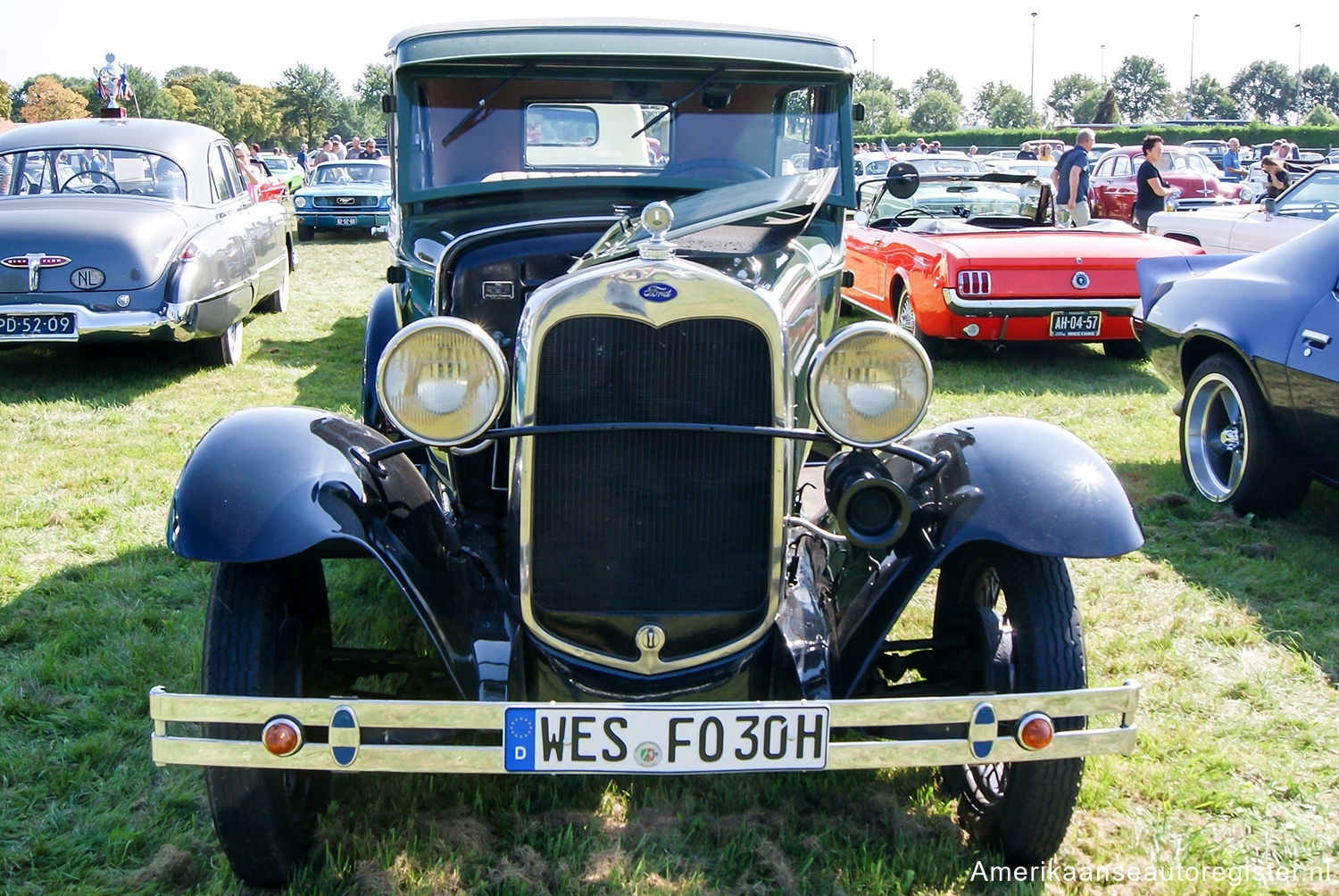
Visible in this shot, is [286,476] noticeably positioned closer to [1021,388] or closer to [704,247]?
[704,247]

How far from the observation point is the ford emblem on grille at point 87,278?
6594 millimetres

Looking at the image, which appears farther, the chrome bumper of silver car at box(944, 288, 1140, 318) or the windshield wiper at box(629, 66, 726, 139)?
the chrome bumper of silver car at box(944, 288, 1140, 318)

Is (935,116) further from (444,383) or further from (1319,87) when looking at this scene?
(444,383)

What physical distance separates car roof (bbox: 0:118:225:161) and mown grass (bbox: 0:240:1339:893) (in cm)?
357

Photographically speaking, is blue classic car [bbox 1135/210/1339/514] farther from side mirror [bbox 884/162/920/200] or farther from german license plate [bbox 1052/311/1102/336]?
german license plate [bbox 1052/311/1102/336]

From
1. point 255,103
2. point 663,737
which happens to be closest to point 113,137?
point 663,737

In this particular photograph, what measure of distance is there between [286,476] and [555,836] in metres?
1.08

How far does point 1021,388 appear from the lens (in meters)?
7.30

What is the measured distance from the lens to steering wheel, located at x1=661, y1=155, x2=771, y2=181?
3678mm

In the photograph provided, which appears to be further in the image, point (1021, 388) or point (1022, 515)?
point (1021, 388)

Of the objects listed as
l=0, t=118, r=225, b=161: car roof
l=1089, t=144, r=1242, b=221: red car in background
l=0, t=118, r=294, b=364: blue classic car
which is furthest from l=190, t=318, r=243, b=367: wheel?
l=1089, t=144, r=1242, b=221: red car in background

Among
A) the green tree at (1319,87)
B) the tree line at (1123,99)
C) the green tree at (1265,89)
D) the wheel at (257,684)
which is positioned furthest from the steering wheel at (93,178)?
the green tree at (1265,89)

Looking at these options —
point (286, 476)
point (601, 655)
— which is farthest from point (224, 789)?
point (601, 655)

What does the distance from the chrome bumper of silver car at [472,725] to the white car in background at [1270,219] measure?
28.0ft
